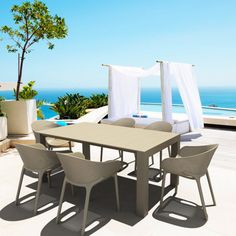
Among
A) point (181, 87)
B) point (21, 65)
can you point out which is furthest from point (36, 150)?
point (181, 87)

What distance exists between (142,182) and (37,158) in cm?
109

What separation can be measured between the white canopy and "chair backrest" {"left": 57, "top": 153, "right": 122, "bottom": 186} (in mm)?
3689

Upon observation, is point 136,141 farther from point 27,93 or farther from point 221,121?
point 221,121

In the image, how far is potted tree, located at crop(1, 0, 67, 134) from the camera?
515 cm

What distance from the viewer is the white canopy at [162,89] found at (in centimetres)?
565

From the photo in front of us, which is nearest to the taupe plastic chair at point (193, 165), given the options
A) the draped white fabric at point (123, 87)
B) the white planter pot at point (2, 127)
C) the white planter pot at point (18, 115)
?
the white planter pot at point (2, 127)

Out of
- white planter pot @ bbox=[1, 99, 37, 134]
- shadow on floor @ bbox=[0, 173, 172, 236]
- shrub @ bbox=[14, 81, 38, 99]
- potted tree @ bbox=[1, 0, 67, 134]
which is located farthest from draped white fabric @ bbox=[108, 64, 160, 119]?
shadow on floor @ bbox=[0, 173, 172, 236]

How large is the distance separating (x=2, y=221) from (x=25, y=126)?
10.4 feet

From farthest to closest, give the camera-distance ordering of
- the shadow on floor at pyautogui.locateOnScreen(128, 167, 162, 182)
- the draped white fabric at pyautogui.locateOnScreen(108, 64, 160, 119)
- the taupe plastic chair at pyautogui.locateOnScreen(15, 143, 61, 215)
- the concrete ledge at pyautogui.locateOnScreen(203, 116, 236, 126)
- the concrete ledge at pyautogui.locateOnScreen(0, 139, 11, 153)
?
the concrete ledge at pyautogui.locateOnScreen(203, 116, 236, 126), the draped white fabric at pyautogui.locateOnScreen(108, 64, 160, 119), the concrete ledge at pyautogui.locateOnScreen(0, 139, 11, 153), the shadow on floor at pyautogui.locateOnScreen(128, 167, 162, 182), the taupe plastic chair at pyautogui.locateOnScreen(15, 143, 61, 215)

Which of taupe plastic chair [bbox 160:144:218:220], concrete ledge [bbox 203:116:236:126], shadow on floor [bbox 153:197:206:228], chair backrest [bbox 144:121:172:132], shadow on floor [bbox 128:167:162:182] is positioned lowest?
shadow on floor [bbox 153:197:206:228]

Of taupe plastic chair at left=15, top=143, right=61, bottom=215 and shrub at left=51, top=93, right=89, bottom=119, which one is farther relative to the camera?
shrub at left=51, top=93, right=89, bottom=119

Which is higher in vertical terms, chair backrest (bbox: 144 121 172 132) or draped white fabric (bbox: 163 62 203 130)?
draped white fabric (bbox: 163 62 203 130)

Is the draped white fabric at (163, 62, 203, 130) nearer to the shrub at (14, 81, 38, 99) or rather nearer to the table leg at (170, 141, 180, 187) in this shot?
the table leg at (170, 141, 180, 187)

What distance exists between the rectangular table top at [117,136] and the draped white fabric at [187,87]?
9.09ft
